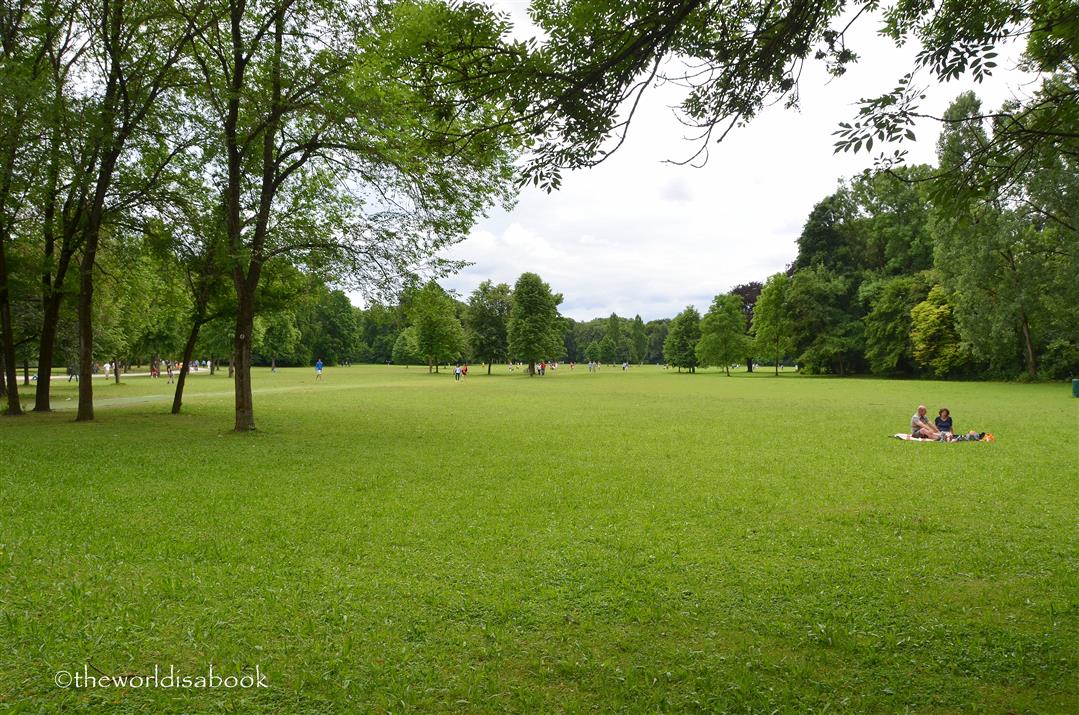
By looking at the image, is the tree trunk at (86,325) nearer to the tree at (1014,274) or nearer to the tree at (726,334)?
the tree at (1014,274)

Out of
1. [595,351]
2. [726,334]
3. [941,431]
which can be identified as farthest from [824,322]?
[595,351]

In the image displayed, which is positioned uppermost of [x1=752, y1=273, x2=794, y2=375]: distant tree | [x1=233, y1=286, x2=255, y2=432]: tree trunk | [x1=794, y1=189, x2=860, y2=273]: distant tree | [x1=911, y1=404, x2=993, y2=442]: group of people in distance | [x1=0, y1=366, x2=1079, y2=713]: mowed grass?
[x1=794, y1=189, x2=860, y2=273]: distant tree

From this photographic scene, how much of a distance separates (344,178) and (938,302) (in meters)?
51.4

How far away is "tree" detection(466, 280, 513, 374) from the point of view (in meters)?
72.1

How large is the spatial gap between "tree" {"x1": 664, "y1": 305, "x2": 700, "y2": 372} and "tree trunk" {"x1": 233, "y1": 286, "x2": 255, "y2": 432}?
7299 cm

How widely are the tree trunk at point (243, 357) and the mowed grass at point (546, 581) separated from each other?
407 centimetres

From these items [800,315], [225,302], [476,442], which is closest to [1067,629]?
[476,442]

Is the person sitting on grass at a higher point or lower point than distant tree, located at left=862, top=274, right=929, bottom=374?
lower

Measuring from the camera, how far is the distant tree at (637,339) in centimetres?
14125

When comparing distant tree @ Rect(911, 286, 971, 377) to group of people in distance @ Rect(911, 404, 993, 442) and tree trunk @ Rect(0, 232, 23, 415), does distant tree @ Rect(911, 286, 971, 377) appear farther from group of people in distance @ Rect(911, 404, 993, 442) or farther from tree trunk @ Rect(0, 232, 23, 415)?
tree trunk @ Rect(0, 232, 23, 415)

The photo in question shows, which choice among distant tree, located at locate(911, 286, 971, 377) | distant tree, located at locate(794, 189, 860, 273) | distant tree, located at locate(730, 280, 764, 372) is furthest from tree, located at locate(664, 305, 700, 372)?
distant tree, located at locate(911, 286, 971, 377)

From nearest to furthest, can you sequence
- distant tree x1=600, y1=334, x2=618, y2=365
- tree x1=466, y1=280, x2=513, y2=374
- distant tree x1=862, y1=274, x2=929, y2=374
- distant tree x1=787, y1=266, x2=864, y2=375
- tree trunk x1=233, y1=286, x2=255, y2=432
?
tree trunk x1=233, y1=286, x2=255, y2=432, distant tree x1=862, y1=274, x2=929, y2=374, distant tree x1=787, y1=266, x2=864, y2=375, tree x1=466, y1=280, x2=513, y2=374, distant tree x1=600, y1=334, x2=618, y2=365

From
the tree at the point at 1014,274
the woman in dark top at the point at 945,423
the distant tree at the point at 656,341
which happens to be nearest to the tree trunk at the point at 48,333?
the woman in dark top at the point at 945,423

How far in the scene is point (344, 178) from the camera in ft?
55.7
